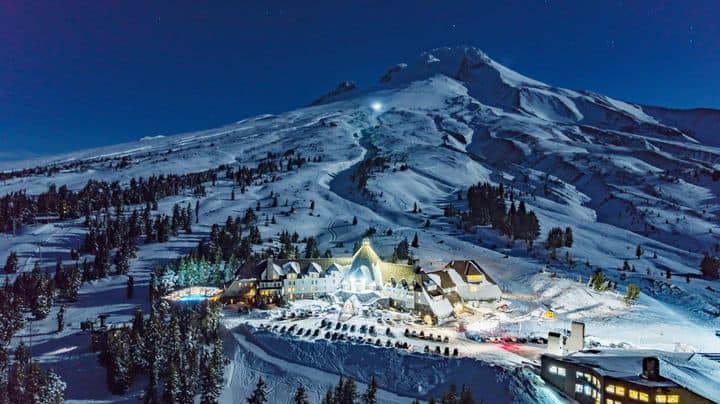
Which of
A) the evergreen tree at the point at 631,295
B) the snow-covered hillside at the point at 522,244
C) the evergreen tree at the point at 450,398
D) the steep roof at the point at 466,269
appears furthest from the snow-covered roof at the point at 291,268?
the evergreen tree at the point at 631,295

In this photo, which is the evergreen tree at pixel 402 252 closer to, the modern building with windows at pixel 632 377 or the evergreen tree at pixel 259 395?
the modern building with windows at pixel 632 377

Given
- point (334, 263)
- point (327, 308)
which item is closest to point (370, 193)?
point (334, 263)

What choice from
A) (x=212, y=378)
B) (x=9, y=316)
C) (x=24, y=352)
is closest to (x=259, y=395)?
(x=212, y=378)

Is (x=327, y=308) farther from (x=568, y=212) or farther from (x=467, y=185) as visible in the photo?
(x=467, y=185)

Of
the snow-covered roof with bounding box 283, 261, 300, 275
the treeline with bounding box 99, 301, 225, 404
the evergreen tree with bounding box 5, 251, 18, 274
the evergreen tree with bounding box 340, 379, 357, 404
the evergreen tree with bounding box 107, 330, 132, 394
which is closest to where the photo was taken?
the evergreen tree with bounding box 340, 379, 357, 404

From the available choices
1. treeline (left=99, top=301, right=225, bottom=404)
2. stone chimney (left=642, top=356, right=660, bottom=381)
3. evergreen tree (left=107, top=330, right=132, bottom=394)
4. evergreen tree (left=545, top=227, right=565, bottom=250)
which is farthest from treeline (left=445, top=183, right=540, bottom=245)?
evergreen tree (left=107, top=330, right=132, bottom=394)

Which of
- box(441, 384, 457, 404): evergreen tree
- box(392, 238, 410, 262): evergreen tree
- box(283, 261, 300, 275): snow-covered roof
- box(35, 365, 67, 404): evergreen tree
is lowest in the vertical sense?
box(35, 365, 67, 404): evergreen tree

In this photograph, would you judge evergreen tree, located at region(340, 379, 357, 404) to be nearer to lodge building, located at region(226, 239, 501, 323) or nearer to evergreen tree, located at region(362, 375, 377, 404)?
evergreen tree, located at region(362, 375, 377, 404)
